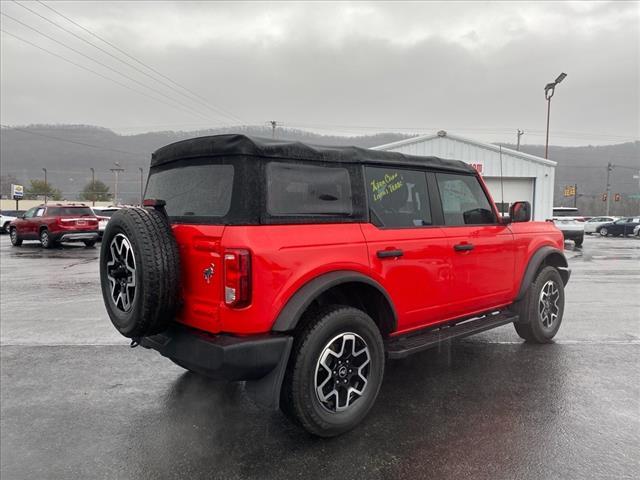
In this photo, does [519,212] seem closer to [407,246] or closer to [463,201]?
[463,201]

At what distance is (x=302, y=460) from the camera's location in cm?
271

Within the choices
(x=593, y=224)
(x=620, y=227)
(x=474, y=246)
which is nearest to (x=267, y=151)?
(x=474, y=246)

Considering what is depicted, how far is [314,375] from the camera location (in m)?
2.81

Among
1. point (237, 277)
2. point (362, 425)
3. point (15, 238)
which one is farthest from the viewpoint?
point (15, 238)

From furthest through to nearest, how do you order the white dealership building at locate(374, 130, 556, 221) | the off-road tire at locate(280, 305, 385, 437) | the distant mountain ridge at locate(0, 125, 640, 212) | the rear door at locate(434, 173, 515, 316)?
the distant mountain ridge at locate(0, 125, 640, 212) → the white dealership building at locate(374, 130, 556, 221) → the rear door at locate(434, 173, 515, 316) → the off-road tire at locate(280, 305, 385, 437)

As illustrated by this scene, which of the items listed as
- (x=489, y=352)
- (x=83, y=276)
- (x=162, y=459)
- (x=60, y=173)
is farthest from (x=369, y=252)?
(x=60, y=173)

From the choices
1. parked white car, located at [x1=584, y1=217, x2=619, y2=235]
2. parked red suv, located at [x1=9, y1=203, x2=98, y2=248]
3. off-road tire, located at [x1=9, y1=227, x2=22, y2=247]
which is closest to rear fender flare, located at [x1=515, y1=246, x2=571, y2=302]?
parked red suv, located at [x1=9, y1=203, x2=98, y2=248]

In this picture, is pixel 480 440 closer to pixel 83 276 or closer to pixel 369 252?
pixel 369 252

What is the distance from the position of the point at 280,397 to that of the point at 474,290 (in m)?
2.06

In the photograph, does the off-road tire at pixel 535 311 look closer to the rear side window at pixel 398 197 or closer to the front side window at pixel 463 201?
the front side window at pixel 463 201

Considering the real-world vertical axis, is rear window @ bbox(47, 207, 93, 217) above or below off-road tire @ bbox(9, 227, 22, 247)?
above

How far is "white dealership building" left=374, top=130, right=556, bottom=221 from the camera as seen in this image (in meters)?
22.1

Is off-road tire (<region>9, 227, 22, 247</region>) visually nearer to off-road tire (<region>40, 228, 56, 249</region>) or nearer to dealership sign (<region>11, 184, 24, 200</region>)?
off-road tire (<region>40, 228, 56, 249</region>)

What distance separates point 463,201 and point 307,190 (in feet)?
5.82
